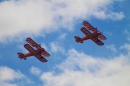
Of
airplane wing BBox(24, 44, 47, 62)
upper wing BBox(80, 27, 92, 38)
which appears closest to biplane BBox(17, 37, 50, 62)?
airplane wing BBox(24, 44, 47, 62)

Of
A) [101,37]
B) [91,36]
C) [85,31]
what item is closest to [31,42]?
[85,31]

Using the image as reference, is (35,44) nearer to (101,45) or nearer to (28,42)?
(28,42)

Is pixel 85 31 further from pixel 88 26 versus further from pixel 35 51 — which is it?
pixel 35 51

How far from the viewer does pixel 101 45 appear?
104125 mm

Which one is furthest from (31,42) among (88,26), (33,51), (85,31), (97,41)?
(97,41)

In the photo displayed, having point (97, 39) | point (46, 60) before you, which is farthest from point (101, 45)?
point (46, 60)

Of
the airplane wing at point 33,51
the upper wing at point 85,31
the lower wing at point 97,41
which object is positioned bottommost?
the airplane wing at point 33,51

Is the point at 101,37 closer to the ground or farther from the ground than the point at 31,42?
closer to the ground

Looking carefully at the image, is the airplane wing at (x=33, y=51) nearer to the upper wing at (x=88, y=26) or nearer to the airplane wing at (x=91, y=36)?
the airplane wing at (x=91, y=36)

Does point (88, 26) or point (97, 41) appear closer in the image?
point (88, 26)

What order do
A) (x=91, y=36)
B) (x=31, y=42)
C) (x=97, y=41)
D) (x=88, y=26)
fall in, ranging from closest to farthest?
(x=88, y=26) < (x=91, y=36) < (x=31, y=42) < (x=97, y=41)

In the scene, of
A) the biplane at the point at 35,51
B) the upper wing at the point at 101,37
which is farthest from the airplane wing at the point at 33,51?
the upper wing at the point at 101,37

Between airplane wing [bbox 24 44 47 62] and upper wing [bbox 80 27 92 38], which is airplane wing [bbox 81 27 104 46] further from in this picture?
airplane wing [bbox 24 44 47 62]

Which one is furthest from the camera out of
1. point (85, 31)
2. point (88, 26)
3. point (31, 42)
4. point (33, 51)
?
point (33, 51)
